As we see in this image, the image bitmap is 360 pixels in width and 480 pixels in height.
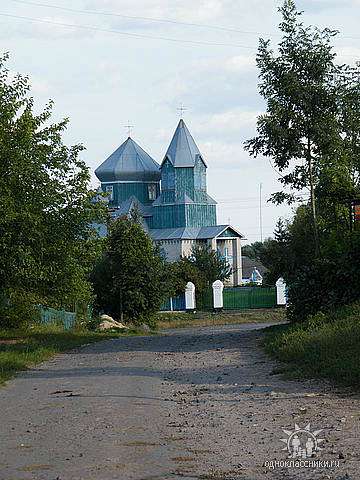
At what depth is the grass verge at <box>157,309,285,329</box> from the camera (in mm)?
56656

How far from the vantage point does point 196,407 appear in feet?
43.7

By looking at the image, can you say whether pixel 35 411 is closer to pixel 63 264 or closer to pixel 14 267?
pixel 14 267

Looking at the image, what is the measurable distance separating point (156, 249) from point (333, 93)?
84.9ft

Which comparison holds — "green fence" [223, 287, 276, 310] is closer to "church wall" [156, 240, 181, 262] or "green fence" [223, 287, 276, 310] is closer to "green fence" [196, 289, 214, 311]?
"green fence" [196, 289, 214, 311]

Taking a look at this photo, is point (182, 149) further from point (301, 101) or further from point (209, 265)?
point (301, 101)

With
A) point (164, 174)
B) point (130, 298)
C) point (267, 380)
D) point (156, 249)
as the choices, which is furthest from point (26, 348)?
point (164, 174)

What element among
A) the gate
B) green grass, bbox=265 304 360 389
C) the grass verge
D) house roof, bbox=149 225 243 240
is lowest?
green grass, bbox=265 304 360 389

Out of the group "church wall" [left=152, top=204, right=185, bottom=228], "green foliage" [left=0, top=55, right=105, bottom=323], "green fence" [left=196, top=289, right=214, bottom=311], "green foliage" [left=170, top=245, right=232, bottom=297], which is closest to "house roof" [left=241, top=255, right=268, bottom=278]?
"church wall" [left=152, top=204, right=185, bottom=228]

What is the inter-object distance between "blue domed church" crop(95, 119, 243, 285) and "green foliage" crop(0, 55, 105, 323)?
196 feet

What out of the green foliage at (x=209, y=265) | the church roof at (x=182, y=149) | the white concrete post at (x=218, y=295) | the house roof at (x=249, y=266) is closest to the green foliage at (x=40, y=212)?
the white concrete post at (x=218, y=295)

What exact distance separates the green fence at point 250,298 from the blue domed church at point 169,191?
21.5m

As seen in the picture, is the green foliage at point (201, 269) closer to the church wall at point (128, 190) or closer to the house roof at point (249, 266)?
the church wall at point (128, 190)

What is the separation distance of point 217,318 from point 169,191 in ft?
111

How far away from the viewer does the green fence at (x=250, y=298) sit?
69.9m
